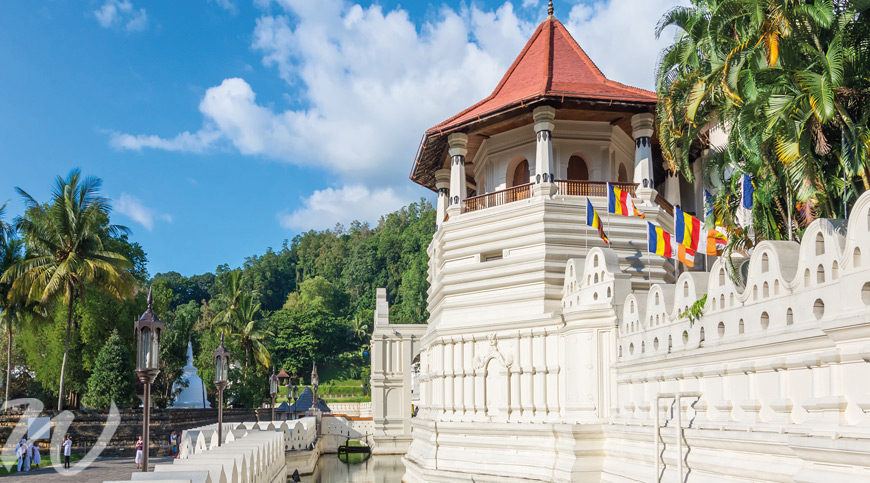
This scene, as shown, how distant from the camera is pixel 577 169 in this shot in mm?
26969

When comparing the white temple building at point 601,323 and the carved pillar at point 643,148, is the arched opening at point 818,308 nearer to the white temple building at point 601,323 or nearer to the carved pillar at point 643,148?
the white temple building at point 601,323

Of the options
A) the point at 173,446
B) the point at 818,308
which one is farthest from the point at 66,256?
the point at 818,308

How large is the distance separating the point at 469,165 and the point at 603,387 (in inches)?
558

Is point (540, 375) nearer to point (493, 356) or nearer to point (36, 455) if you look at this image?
point (493, 356)

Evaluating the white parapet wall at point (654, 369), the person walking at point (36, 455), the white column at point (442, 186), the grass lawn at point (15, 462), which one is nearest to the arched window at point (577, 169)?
the white parapet wall at point (654, 369)

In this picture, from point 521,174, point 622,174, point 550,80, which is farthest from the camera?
point 622,174

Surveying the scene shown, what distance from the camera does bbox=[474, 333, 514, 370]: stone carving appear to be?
75.0 feet

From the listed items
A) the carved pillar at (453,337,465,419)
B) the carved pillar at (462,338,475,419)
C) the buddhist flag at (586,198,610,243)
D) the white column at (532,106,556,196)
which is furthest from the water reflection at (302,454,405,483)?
the buddhist flag at (586,198,610,243)

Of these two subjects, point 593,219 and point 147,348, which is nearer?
point 147,348

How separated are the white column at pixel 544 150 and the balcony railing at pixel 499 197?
824mm

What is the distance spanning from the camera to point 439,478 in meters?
23.6

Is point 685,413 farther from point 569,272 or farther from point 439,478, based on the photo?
point 439,478

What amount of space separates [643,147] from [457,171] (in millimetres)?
5912

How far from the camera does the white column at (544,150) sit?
23781mm
